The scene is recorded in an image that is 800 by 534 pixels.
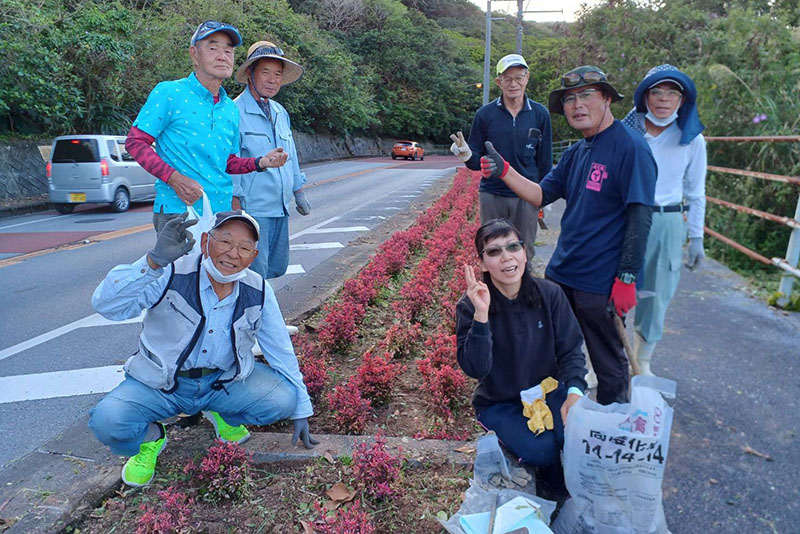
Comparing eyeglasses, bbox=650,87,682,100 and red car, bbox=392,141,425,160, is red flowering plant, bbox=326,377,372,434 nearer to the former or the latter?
eyeglasses, bbox=650,87,682,100

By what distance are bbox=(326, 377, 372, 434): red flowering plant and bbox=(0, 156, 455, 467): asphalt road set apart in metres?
1.60

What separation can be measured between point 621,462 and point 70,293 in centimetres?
594

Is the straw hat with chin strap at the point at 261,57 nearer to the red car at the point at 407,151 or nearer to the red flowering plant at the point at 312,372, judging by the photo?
the red flowering plant at the point at 312,372

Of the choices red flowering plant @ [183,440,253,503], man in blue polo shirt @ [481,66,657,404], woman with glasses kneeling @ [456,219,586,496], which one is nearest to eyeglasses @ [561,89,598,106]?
man in blue polo shirt @ [481,66,657,404]

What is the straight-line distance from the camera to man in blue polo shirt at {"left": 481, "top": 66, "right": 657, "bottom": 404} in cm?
286

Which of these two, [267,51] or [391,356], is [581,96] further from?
[267,51]

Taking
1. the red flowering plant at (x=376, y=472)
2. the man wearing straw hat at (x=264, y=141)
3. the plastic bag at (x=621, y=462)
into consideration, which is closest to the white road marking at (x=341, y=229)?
the man wearing straw hat at (x=264, y=141)

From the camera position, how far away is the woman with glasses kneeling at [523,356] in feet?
8.65

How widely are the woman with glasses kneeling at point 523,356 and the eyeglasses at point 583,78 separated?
0.84 meters

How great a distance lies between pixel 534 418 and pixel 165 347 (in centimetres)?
172

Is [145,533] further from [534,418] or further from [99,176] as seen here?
[99,176]

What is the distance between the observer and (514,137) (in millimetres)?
4547

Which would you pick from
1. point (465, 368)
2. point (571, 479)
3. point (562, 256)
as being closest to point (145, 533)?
point (465, 368)

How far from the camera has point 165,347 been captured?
2648 millimetres
